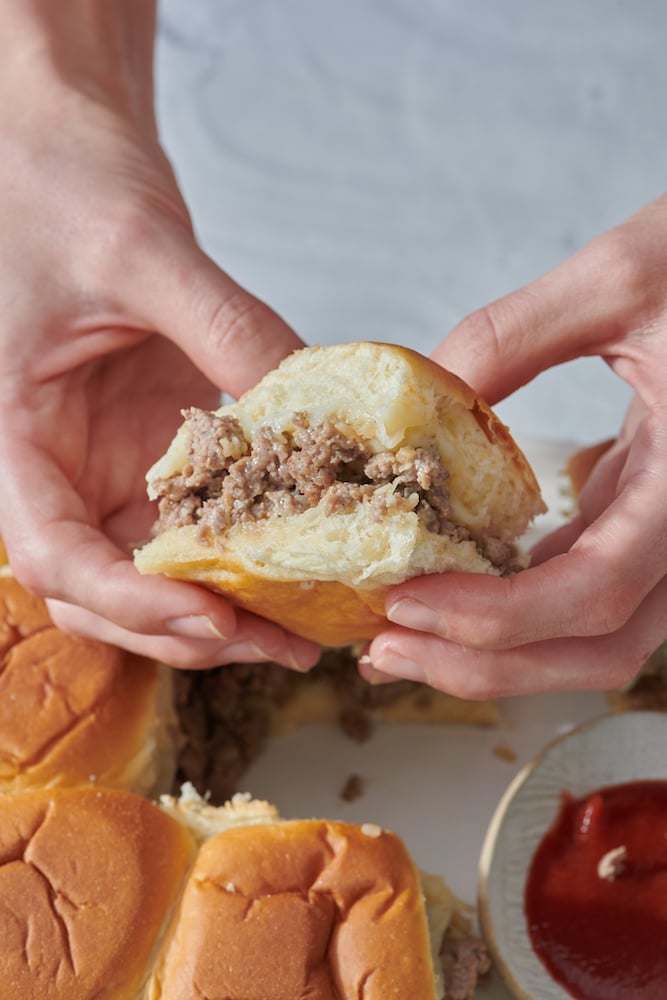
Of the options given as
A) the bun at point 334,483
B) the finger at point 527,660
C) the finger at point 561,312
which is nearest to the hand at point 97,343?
the bun at point 334,483

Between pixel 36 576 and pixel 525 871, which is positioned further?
pixel 525 871

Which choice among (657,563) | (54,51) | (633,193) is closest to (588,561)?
(657,563)

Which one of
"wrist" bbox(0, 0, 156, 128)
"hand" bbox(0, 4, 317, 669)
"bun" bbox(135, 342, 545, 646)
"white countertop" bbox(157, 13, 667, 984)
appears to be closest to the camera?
"bun" bbox(135, 342, 545, 646)

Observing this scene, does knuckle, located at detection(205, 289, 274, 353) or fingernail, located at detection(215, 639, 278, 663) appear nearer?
knuckle, located at detection(205, 289, 274, 353)

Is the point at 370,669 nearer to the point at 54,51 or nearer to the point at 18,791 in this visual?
the point at 18,791

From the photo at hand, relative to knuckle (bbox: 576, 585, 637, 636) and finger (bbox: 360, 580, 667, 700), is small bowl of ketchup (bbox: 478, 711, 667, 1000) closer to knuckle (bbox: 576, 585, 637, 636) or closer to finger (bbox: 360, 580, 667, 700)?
finger (bbox: 360, 580, 667, 700)

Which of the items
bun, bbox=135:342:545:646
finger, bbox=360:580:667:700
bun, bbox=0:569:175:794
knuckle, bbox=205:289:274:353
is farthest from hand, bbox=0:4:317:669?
finger, bbox=360:580:667:700

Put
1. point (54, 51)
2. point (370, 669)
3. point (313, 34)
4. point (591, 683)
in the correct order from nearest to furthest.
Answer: point (591, 683), point (370, 669), point (54, 51), point (313, 34)
